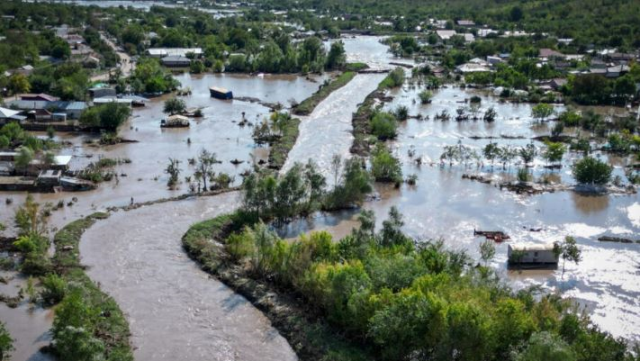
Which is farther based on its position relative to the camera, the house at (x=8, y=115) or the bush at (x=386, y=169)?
the house at (x=8, y=115)

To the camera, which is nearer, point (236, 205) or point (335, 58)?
point (236, 205)

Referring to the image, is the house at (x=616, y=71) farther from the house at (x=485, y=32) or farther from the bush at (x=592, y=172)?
the bush at (x=592, y=172)

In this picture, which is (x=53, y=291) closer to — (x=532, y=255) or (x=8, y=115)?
(x=532, y=255)

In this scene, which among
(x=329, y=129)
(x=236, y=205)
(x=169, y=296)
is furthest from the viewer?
(x=329, y=129)

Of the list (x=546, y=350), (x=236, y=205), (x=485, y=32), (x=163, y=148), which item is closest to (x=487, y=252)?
(x=546, y=350)

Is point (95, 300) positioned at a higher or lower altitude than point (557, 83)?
lower

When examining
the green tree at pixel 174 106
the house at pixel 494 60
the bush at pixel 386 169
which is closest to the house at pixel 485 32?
the house at pixel 494 60
